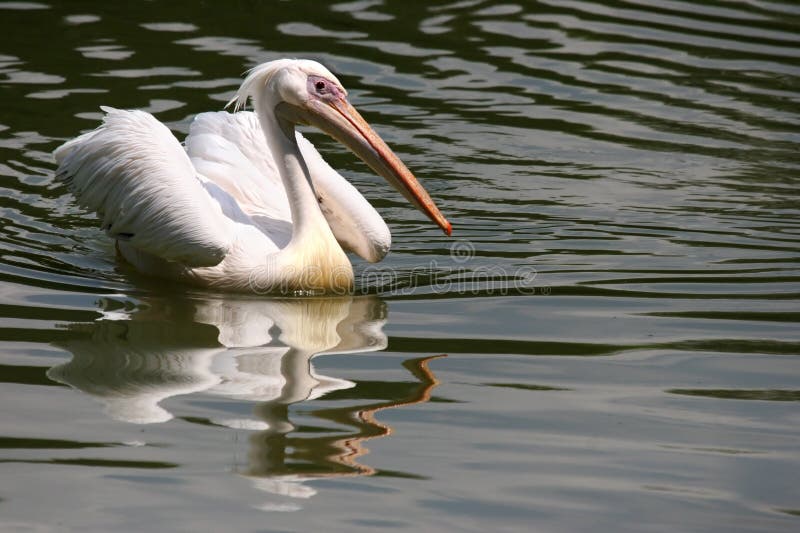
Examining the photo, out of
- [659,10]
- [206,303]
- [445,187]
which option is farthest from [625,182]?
[659,10]

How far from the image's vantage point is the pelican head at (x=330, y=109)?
579 cm

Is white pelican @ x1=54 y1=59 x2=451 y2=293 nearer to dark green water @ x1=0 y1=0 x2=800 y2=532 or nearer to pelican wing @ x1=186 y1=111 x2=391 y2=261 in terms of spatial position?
pelican wing @ x1=186 y1=111 x2=391 y2=261

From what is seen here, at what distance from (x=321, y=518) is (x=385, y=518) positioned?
0.17 m

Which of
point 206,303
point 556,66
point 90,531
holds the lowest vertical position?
point 90,531

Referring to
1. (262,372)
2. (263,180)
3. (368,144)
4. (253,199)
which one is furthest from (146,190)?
(262,372)

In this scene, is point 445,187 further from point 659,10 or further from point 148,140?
point 659,10

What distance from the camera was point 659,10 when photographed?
10.8 m

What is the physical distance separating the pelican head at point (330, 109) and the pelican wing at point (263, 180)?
27 cm

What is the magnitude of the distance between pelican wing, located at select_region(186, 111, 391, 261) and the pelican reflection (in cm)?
46

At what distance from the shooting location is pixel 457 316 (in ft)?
17.6

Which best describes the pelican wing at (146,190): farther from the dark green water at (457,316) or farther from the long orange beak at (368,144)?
the long orange beak at (368,144)

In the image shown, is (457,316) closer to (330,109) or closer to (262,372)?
(262,372)

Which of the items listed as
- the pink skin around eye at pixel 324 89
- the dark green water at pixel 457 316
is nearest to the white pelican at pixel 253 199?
the pink skin around eye at pixel 324 89

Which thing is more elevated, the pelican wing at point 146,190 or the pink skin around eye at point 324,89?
the pink skin around eye at point 324,89
